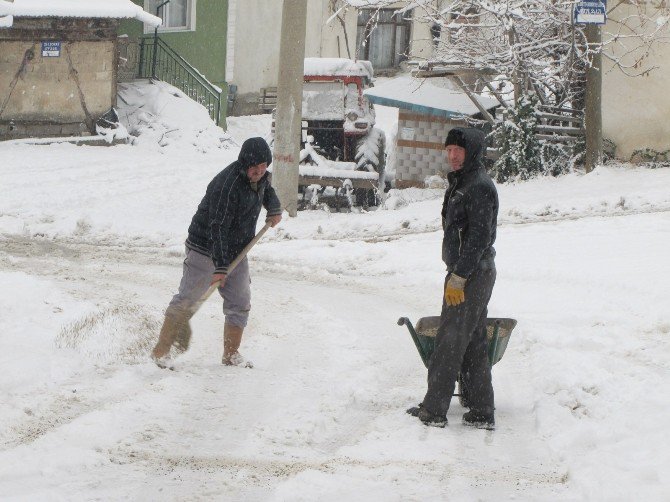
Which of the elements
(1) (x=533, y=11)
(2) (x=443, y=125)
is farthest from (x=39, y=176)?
(1) (x=533, y=11)

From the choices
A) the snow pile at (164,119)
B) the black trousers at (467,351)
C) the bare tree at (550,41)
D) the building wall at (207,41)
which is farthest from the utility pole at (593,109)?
the building wall at (207,41)

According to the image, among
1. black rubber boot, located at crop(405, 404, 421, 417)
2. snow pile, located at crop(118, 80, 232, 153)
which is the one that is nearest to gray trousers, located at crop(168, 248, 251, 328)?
black rubber boot, located at crop(405, 404, 421, 417)

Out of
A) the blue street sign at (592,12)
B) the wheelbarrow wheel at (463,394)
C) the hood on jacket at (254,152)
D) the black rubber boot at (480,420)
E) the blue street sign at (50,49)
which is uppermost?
the blue street sign at (592,12)

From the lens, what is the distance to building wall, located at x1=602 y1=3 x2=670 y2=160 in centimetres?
1658

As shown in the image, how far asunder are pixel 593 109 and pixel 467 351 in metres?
10.3

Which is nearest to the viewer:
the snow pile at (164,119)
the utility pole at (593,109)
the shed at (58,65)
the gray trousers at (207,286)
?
the gray trousers at (207,286)

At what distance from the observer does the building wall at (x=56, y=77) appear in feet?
65.8

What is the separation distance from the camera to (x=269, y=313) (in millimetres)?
9305

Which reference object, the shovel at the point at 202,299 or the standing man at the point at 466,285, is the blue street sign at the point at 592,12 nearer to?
the shovel at the point at 202,299

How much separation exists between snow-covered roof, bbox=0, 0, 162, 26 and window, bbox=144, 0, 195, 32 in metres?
4.47

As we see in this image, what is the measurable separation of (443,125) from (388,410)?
11.6 metres

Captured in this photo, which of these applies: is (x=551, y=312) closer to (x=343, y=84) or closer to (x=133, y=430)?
(x=133, y=430)

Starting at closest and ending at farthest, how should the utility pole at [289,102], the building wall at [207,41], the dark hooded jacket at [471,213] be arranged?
the dark hooded jacket at [471,213] → the utility pole at [289,102] → the building wall at [207,41]

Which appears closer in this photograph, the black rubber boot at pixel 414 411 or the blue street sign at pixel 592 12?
the black rubber boot at pixel 414 411
